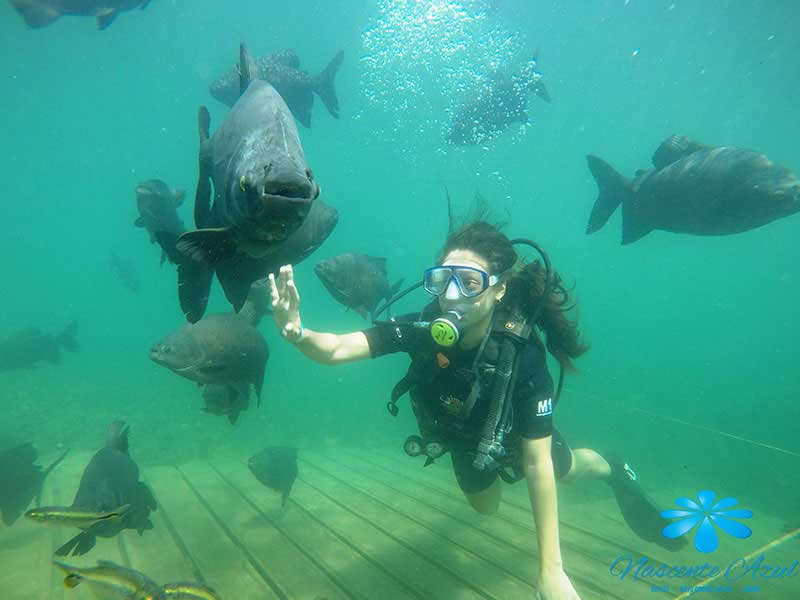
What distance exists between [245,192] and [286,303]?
141 cm

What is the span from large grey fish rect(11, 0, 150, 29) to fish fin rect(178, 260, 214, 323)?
20.1 feet

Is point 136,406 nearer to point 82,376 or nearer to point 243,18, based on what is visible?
point 82,376

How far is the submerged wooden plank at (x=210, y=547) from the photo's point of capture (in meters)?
4.12

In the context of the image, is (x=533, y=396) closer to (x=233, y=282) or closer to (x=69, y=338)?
(x=233, y=282)

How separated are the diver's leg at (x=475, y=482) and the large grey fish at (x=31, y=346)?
14.3m

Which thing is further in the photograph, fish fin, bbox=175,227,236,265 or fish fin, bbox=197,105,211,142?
fish fin, bbox=197,105,211,142

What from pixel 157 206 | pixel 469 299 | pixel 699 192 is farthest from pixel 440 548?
pixel 157 206

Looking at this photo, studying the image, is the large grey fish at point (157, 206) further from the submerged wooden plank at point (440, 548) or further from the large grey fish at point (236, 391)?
the submerged wooden plank at point (440, 548)

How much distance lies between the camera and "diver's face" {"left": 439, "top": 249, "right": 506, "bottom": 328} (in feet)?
10.9

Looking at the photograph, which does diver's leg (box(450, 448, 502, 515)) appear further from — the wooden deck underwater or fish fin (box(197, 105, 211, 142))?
fish fin (box(197, 105, 211, 142))

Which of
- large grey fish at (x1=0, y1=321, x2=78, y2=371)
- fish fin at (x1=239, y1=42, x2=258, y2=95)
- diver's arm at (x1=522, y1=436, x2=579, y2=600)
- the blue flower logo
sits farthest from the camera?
large grey fish at (x1=0, y1=321, x2=78, y2=371)

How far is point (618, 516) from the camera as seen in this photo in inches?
267

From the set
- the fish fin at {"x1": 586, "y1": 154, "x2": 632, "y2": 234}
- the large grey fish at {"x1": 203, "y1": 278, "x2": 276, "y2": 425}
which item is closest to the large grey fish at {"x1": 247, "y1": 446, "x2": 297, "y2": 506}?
the large grey fish at {"x1": 203, "y1": 278, "x2": 276, "y2": 425}

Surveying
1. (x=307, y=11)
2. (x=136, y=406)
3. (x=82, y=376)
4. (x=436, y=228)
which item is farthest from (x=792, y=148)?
(x=436, y=228)
